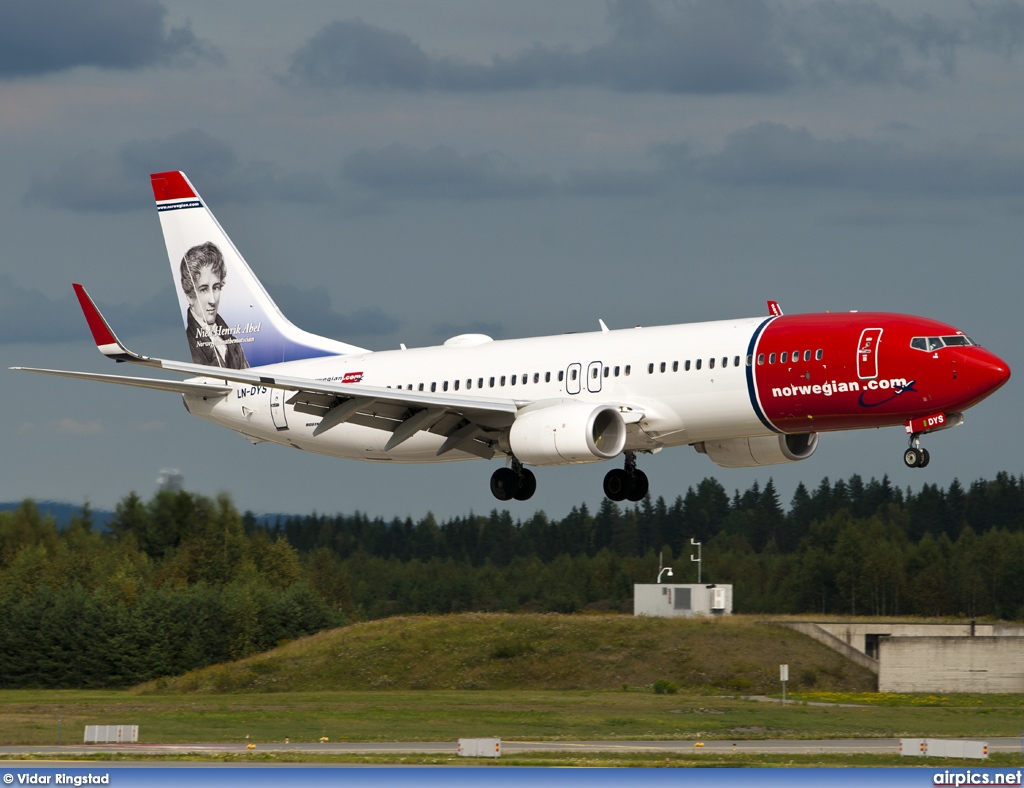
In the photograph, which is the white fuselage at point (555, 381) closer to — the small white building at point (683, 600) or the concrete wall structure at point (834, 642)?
the concrete wall structure at point (834, 642)

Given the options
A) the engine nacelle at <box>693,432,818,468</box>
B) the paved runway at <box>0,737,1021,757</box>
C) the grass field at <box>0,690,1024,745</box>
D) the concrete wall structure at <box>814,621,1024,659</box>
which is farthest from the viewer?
the concrete wall structure at <box>814,621,1024,659</box>

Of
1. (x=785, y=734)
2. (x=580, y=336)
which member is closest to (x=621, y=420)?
(x=580, y=336)

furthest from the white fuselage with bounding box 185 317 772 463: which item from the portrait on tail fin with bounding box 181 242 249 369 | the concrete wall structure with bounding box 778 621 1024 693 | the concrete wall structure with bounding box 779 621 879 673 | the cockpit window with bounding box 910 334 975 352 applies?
the concrete wall structure with bounding box 779 621 879 673

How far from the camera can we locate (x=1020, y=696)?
84.4 metres

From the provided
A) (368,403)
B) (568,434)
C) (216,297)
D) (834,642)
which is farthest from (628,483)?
(834,642)

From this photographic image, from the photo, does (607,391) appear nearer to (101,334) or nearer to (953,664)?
(101,334)

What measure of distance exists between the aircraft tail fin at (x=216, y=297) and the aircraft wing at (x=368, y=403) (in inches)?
255

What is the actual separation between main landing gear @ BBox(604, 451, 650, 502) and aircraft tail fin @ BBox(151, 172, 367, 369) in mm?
12419

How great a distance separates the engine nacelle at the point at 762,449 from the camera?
2046 inches

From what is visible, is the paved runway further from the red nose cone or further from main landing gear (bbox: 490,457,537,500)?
the red nose cone

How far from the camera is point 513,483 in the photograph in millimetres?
53781

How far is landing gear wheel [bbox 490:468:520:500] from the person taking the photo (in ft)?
176

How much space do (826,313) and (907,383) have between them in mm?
3822

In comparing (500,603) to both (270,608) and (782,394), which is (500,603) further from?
(782,394)
